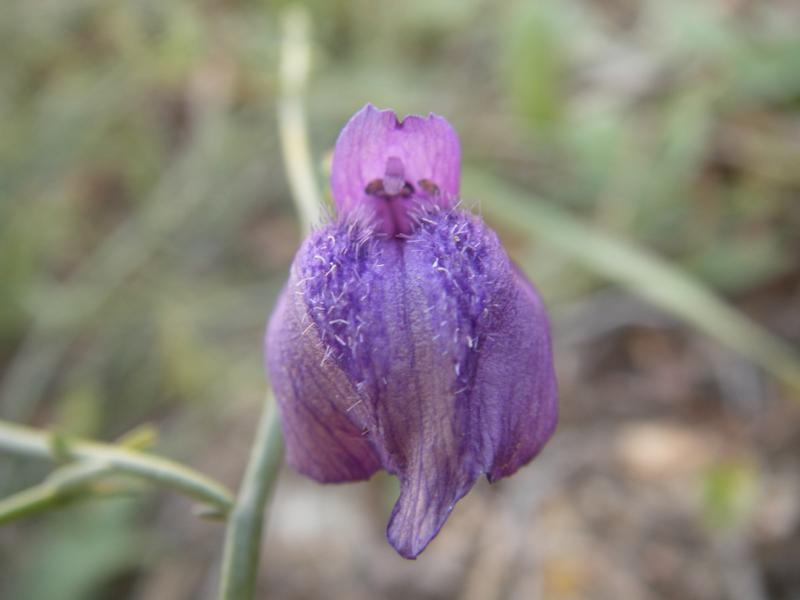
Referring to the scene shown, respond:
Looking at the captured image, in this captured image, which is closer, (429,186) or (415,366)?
(415,366)

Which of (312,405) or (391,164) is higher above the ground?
(391,164)

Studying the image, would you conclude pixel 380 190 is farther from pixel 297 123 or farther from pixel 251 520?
pixel 297 123

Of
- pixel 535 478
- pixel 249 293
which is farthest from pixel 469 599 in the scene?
pixel 249 293

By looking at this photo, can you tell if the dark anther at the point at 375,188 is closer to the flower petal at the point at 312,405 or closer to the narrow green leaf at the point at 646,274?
the flower petal at the point at 312,405

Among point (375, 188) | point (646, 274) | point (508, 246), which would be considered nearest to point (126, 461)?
point (375, 188)

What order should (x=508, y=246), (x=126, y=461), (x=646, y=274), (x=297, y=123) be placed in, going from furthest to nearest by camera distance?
(x=508, y=246) < (x=646, y=274) < (x=297, y=123) < (x=126, y=461)

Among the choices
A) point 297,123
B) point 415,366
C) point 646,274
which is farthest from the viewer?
point 646,274

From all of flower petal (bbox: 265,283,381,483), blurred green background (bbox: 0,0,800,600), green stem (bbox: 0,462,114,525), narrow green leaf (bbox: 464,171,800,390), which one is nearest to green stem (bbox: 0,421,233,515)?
green stem (bbox: 0,462,114,525)
